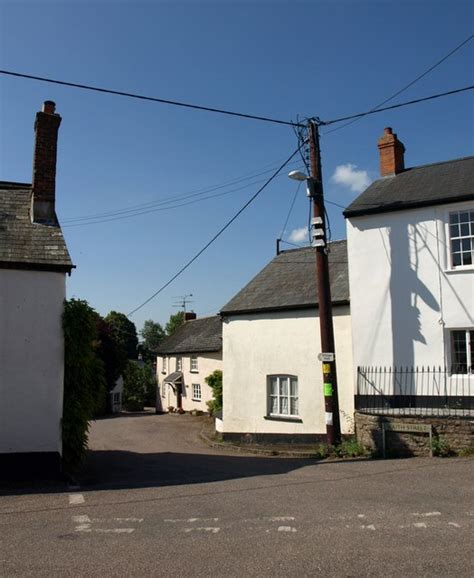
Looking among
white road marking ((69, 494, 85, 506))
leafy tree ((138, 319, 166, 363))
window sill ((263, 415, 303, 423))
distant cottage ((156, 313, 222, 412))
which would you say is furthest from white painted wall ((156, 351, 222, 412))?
leafy tree ((138, 319, 166, 363))

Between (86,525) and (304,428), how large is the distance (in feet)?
40.3

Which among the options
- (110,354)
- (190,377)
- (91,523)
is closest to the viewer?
(91,523)

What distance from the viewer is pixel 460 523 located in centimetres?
731

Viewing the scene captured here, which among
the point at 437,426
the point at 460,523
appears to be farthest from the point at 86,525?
the point at 437,426

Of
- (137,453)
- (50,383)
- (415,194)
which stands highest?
(415,194)

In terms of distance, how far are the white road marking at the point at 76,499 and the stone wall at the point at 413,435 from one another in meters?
7.92

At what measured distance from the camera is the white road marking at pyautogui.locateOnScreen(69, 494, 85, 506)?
9275mm

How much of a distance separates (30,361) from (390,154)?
14.4 m

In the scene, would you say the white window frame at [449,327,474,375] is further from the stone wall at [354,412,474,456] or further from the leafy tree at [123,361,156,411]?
the leafy tree at [123,361,156,411]

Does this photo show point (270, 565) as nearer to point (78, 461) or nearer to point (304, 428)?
point (78, 461)

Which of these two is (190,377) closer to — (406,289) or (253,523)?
(406,289)

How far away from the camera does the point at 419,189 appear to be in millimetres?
17875

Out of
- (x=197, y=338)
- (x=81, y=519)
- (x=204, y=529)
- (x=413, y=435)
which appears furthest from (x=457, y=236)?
(x=197, y=338)

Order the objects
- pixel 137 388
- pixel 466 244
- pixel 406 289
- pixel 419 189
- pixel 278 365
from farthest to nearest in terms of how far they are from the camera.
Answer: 1. pixel 137 388
2. pixel 278 365
3. pixel 419 189
4. pixel 406 289
5. pixel 466 244
